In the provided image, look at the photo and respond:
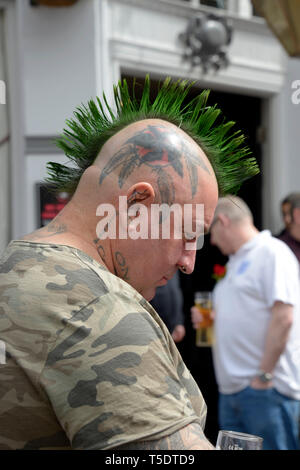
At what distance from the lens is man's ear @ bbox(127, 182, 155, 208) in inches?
47.0

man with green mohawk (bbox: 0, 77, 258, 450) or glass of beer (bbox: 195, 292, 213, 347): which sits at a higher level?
man with green mohawk (bbox: 0, 77, 258, 450)

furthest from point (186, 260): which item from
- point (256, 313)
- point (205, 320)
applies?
point (205, 320)

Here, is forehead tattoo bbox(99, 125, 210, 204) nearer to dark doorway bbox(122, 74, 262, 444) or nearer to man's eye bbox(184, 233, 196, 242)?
man's eye bbox(184, 233, 196, 242)

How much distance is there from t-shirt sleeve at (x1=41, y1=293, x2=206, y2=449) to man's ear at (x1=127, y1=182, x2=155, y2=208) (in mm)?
247

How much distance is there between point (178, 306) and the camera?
4.50 m

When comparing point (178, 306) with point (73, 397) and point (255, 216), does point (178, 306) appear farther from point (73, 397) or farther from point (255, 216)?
point (73, 397)

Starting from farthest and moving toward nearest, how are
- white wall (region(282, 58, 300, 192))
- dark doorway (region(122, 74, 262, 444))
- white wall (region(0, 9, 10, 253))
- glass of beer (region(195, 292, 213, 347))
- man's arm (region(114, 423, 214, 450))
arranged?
white wall (region(282, 58, 300, 192)) < dark doorway (region(122, 74, 262, 444)) < white wall (region(0, 9, 10, 253)) < glass of beer (region(195, 292, 213, 347)) < man's arm (region(114, 423, 214, 450))

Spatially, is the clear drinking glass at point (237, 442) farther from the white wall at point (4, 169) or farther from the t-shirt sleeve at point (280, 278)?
the white wall at point (4, 169)

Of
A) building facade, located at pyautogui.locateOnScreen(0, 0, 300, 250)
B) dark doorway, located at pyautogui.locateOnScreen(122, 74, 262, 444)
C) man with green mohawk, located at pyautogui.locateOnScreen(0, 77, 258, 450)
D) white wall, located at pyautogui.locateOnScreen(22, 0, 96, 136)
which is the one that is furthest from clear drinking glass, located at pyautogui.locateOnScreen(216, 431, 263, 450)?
white wall, located at pyautogui.locateOnScreen(22, 0, 96, 136)

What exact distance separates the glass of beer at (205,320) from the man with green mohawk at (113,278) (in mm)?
2807

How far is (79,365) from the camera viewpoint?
3.14ft

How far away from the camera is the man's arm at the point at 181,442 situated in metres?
0.94

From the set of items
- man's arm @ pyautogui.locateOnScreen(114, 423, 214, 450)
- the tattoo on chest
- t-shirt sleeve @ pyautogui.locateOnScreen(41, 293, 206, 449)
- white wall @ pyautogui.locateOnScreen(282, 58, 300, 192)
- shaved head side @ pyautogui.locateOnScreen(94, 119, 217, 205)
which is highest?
white wall @ pyautogui.locateOnScreen(282, 58, 300, 192)

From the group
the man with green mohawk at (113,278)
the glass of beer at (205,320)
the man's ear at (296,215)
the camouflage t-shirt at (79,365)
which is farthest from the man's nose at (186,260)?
the man's ear at (296,215)
